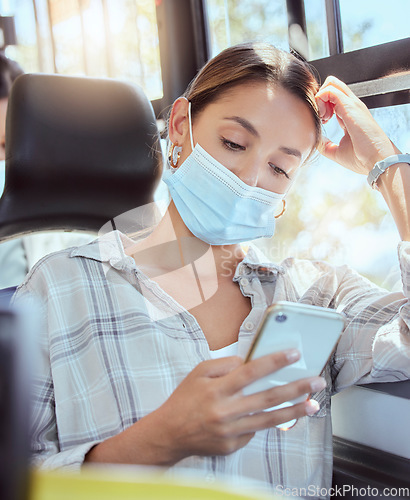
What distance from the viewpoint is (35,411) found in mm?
980

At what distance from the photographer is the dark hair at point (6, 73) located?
2.11 metres

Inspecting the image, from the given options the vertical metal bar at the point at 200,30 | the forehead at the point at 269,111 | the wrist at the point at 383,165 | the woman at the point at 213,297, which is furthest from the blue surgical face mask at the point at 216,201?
the vertical metal bar at the point at 200,30

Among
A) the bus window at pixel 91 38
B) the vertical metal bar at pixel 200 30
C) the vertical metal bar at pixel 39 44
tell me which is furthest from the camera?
the vertical metal bar at pixel 39 44

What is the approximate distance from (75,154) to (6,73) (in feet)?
3.19

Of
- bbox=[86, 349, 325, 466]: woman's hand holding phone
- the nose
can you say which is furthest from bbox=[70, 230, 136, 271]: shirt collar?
bbox=[86, 349, 325, 466]: woman's hand holding phone

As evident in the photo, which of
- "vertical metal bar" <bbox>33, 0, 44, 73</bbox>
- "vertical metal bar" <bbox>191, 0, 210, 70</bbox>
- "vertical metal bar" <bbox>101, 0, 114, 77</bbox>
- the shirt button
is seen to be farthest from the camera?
"vertical metal bar" <bbox>33, 0, 44, 73</bbox>

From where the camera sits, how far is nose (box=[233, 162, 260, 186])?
45.9 inches

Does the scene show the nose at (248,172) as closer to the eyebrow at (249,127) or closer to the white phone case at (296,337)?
the eyebrow at (249,127)

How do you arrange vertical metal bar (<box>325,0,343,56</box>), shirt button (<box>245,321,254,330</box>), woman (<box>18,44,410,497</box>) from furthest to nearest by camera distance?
vertical metal bar (<box>325,0,343,56</box>), shirt button (<box>245,321,254,330</box>), woman (<box>18,44,410,497</box>)

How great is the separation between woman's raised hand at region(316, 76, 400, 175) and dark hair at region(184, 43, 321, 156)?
0.04m

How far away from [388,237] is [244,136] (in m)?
0.56

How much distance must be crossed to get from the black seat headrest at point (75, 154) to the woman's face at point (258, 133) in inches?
11.0

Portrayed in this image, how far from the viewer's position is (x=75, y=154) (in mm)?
1422

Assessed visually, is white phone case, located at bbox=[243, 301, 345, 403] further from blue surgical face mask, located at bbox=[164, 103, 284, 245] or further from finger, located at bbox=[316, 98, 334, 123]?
finger, located at bbox=[316, 98, 334, 123]
